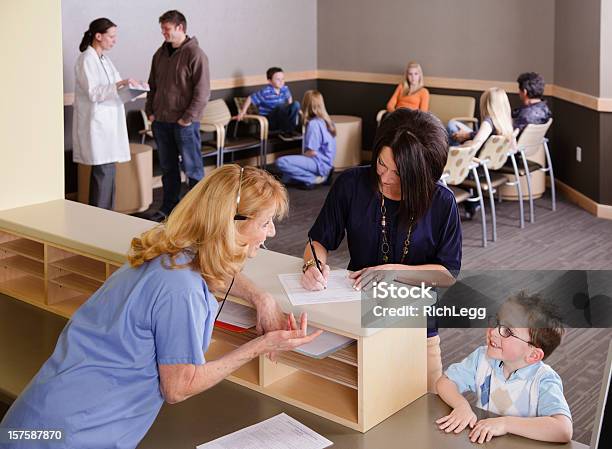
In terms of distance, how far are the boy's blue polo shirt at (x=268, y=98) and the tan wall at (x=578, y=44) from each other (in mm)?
2765

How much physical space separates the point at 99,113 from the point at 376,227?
4298mm

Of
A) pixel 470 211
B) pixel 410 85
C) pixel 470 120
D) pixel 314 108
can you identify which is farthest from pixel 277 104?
pixel 470 211

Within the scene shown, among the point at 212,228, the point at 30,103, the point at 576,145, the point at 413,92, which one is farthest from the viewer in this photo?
the point at 413,92

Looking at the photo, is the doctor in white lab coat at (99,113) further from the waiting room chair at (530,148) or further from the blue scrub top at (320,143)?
the waiting room chair at (530,148)

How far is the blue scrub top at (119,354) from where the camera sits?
80.0 inches

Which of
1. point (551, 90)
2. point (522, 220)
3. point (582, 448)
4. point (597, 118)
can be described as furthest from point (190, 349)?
point (551, 90)

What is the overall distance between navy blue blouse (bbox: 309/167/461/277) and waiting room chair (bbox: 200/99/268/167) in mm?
5517

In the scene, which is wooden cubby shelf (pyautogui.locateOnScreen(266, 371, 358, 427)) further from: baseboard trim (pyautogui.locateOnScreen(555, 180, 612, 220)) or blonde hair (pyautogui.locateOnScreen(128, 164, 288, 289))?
baseboard trim (pyautogui.locateOnScreen(555, 180, 612, 220))

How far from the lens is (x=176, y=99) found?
7160 mm

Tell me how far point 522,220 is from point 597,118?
3.59 ft

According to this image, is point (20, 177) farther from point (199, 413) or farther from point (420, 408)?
point (420, 408)

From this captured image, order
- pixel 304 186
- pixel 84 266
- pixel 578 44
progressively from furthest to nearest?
pixel 304 186 → pixel 578 44 → pixel 84 266

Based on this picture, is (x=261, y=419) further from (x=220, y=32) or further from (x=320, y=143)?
(x=220, y=32)

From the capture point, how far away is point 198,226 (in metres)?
2.05
